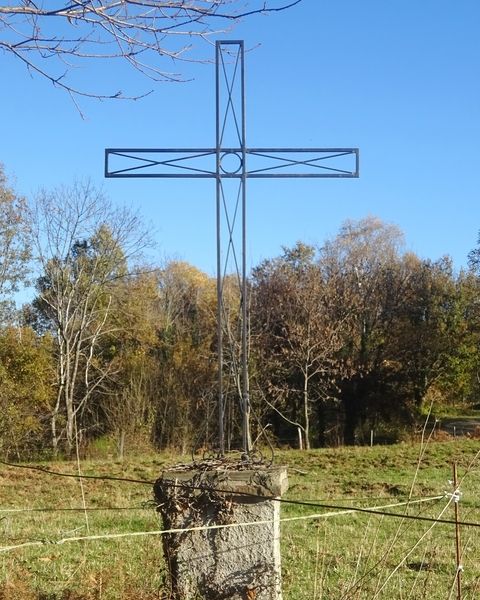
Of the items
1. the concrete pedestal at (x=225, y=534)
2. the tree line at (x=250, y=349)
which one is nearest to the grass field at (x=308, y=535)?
the concrete pedestal at (x=225, y=534)

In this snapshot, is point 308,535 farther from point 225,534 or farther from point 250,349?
point 250,349

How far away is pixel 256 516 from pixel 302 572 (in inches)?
84.7

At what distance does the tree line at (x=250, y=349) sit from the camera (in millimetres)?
26516

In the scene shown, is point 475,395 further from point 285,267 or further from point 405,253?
point 285,267

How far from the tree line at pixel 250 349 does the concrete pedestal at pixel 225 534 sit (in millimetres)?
21209

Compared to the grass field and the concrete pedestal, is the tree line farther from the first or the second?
the concrete pedestal

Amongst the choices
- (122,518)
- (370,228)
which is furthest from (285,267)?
(122,518)

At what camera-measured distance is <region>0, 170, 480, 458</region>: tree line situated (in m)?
26.5

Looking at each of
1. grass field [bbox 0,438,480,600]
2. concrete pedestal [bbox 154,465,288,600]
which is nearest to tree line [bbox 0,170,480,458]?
grass field [bbox 0,438,480,600]

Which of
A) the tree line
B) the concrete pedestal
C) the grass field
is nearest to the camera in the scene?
the concrete pedestal

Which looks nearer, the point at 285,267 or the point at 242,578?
the point at 242,578

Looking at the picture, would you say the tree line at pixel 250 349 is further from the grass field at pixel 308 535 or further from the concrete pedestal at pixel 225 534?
the concrete pedestal at pixel 225 534

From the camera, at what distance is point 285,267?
100 feet

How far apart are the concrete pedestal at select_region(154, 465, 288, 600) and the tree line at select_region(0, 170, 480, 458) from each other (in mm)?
21209
